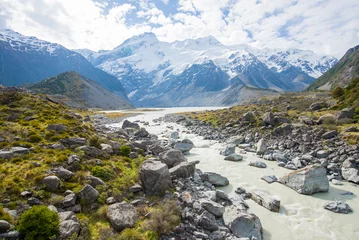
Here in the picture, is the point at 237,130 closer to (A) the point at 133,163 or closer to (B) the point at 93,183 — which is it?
(A) the point at 133,163

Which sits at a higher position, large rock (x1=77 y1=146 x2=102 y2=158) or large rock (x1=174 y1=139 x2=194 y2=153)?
large rock (x1=77 y1=146 x2=102 y2=158)

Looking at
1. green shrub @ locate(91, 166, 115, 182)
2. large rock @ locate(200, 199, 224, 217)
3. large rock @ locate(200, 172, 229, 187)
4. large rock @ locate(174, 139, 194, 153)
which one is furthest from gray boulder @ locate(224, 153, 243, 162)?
green shrub @ locate(91, 166, 115, 182)

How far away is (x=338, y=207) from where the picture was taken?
59.6 feet

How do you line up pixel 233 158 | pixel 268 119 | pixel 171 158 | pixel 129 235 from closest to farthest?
pixel 129 235
pixel 171 158
pixel 233 158
pixel 268 119

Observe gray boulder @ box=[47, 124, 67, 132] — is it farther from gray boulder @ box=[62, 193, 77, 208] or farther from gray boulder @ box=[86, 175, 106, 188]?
gray boulder @ box=[62, 193, 77, 208]

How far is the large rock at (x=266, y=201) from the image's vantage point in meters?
17.9

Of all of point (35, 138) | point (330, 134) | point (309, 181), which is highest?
point (35, 138)

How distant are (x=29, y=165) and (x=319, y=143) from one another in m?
38.4

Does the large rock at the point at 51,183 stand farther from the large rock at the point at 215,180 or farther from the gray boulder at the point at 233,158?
the gray boulder at the point at 233,158

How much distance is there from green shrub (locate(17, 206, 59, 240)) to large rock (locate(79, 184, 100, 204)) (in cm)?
296

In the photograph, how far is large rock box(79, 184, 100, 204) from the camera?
47.0ft

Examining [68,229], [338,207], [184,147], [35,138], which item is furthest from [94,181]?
[184,147]

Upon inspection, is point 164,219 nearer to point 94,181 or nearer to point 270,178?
point 94,181

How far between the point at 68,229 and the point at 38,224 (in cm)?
142
